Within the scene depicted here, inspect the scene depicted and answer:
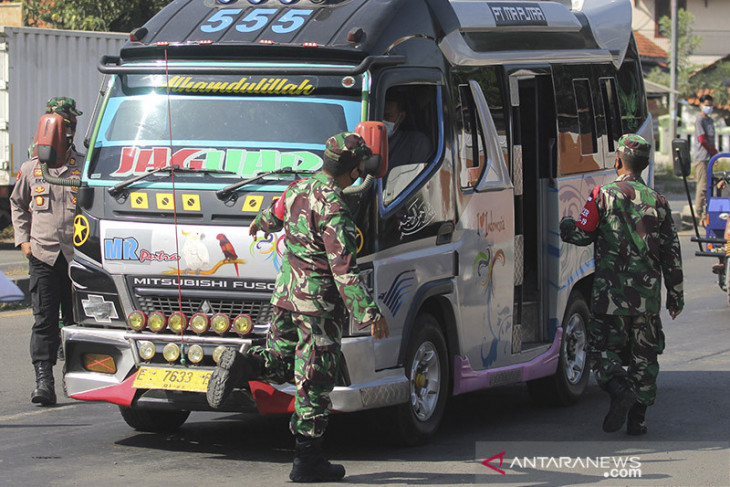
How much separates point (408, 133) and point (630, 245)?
5.37 feet

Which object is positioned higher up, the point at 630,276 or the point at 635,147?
the point at 635,147

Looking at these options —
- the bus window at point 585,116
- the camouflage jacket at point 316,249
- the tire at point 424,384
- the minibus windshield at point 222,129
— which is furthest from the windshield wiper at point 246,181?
the bus window at point 585,116

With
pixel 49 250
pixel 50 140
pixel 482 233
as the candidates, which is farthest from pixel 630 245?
pixel 49 250

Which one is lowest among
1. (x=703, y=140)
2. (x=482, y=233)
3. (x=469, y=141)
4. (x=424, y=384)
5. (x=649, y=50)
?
(x=424, y=384)

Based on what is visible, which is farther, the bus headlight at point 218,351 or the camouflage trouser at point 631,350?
the camouflage trouser at point 631,350

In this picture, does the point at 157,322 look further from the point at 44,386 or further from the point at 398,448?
the point at 44,386

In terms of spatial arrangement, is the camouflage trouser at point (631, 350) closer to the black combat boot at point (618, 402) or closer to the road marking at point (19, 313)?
the black combat boot at point (618, 402)

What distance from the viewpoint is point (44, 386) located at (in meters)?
9.00

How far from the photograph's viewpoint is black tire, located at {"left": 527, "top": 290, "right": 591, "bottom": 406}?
9.45m

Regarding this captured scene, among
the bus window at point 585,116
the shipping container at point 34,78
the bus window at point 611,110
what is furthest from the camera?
the shipping container at point 34,78

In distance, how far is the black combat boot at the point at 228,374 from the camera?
261 inches

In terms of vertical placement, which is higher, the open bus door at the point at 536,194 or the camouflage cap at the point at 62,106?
the camouflage cap at the point at 62,106

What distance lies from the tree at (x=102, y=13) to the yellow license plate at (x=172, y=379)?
56.2ft

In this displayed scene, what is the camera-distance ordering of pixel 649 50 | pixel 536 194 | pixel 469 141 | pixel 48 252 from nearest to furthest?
1. pixel 469 141
2. pixel 48 252
3. pixel 536 194
4. pixel 649 50
